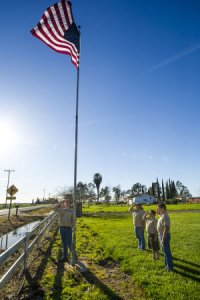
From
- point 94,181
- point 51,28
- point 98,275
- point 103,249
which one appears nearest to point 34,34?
point 51,28

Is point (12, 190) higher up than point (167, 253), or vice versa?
point (12, 190)

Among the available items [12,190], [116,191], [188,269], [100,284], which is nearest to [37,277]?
[100,284]

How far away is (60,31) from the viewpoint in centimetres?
842

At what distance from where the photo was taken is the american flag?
8062 mm

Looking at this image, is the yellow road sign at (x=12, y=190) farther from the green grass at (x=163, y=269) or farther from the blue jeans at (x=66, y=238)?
the blue jeans at (x=66, y=238)

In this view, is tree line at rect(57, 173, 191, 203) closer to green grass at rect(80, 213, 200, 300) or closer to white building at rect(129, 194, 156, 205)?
white building at rect(129, 194, 156, 205)

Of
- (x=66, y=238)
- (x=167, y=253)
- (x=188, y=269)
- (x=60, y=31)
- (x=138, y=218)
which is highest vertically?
(x=60, y=31)

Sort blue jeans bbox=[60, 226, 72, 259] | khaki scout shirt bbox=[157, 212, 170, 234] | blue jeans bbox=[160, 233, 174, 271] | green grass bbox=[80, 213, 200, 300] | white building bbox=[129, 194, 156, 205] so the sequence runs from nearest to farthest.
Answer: green grass bbox=[80, 213, 200, 300], blue jeans bbox=[160, 233, 174, 271], khaki scout shirt bbox=[157, 212, 170, 234], blue jeans bbox=[60, 226, 72, 259], white building bbox=[129, 194, 156, 205]

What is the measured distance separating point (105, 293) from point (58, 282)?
4.32 ft

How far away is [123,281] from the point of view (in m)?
6.46

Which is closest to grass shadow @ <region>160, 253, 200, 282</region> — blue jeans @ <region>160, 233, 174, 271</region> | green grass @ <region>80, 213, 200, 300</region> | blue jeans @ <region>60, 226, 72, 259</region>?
green grass @ <region>80, 213, 200, 300</region>

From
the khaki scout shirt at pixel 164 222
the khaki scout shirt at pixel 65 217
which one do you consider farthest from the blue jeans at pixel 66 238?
the khaki scout shirt at pixel 164 222

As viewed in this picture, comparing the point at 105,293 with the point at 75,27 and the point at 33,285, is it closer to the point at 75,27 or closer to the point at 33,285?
the point at 33,285

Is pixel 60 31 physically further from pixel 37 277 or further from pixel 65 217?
pixel 37 277
